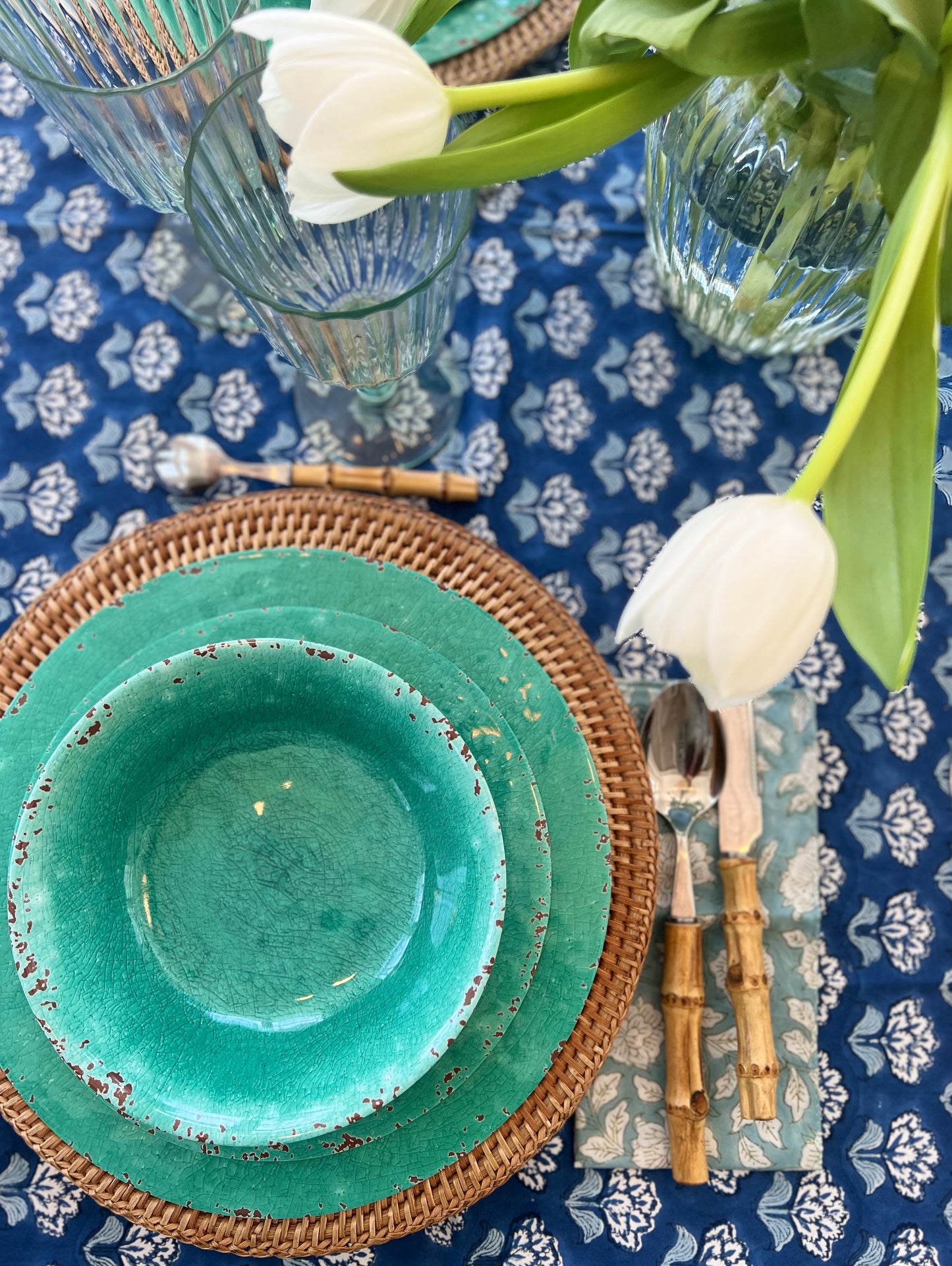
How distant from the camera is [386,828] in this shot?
0.48 m

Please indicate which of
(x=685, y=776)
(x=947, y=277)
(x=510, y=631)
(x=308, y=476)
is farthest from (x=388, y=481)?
(x=947, y=277)

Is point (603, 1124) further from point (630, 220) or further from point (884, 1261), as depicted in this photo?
point (630, 220)

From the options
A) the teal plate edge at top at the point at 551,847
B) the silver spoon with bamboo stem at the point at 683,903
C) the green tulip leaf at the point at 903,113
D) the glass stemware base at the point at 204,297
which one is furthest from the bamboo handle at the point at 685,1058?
the glass stemware base at the point at 204,297

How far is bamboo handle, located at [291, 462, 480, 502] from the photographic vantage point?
61 centimetres

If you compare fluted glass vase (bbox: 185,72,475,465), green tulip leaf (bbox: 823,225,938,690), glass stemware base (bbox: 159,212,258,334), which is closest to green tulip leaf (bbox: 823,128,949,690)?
green tulip leaf (bbox: 823,225,938,690)

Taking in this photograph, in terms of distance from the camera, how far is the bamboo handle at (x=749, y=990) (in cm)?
52

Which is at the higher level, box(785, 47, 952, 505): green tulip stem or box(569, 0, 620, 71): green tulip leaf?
box(569, 0, 620, 71): green tulip leaf

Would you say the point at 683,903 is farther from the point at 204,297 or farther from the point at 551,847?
the point at 204,297

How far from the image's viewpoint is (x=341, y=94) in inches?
9.7

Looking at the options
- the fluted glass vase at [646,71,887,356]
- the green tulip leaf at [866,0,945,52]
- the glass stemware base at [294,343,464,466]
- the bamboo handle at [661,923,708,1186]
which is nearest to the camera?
the green tulip leaf at [866,0,945,52]

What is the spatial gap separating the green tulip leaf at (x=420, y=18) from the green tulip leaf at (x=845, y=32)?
13cm

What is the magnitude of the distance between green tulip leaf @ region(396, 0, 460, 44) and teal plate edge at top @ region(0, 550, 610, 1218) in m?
0.24

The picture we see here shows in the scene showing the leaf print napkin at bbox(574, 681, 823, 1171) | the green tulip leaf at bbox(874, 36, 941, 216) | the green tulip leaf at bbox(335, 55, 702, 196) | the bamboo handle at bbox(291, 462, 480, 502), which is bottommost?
the leaf print napkin at bbox(574, 681, 823, 1171)

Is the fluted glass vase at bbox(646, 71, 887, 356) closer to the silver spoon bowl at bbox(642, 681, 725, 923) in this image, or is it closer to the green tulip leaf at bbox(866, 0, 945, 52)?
the green tulip leaf at bbox(866, 0, 945, 52)
